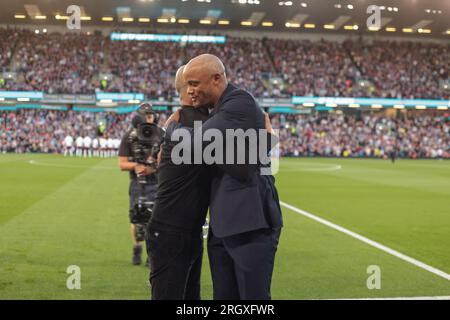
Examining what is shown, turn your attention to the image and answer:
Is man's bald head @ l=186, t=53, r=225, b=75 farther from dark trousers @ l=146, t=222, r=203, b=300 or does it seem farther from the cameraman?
the cameraman

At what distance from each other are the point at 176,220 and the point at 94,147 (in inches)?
1863

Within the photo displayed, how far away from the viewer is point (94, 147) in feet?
164

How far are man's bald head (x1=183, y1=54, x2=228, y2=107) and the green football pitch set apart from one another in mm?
3561

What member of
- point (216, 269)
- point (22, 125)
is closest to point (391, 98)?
point (22, 125)

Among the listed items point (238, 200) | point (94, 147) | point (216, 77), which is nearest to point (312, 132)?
point (94, 147)

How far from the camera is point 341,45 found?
6694 centimetres

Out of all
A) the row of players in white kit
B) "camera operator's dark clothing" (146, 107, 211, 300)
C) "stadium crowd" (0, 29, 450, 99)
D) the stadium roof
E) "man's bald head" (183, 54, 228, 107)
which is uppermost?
the stadium roof

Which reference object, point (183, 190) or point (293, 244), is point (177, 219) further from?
point (293, 244)

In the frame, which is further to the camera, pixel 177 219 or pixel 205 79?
pixel 177 219

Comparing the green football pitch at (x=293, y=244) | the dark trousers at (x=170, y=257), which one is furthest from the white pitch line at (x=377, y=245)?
the dark trousers at (x=170, y=257)

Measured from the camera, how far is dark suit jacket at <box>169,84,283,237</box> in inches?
152

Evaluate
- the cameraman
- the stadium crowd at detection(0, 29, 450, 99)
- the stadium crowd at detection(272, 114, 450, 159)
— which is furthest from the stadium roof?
the cameraman

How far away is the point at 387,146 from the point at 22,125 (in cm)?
3664

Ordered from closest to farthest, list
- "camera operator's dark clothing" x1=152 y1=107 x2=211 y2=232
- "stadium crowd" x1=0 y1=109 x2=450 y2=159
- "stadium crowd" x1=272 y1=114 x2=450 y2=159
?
1. "camera operator's dark clothing" x1=152 y1=107 x2=211 y2=232
2. "stadium crowd" x1=0 y1=109 x2=450 y2=159
3. "stadium crowd" x1=272 y1=114 x2=450 y2=159
